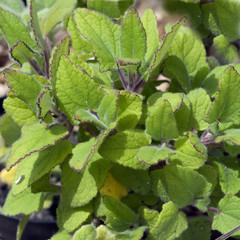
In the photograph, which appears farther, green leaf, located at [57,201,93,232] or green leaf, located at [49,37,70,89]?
green leaf, located at [57,201,93,232]

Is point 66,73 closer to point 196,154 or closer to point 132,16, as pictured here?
point 132,16

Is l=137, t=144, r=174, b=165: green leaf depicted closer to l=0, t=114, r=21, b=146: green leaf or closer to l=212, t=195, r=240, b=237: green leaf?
l=212, t=195, r=240, b=237: green leaf

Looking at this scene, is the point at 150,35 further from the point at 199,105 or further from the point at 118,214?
the point at 118,214

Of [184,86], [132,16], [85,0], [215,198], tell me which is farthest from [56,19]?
[215,198]

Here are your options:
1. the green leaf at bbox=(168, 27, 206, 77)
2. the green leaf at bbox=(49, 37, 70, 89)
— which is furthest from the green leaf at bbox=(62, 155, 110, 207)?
the green leaf at bbox=(168, 27, 206, 77)

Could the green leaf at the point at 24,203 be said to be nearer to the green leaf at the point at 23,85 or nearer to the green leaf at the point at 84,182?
the green leaf at the point at 84,182
